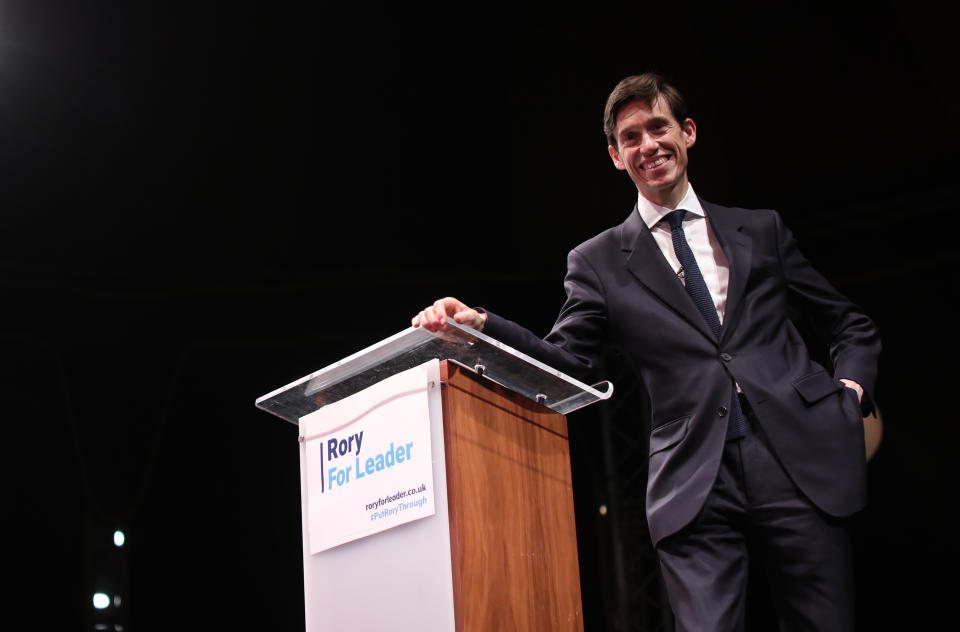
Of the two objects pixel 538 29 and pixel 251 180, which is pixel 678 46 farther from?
pixel 251 180

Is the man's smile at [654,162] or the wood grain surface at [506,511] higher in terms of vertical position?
the man's smile at [654,162]

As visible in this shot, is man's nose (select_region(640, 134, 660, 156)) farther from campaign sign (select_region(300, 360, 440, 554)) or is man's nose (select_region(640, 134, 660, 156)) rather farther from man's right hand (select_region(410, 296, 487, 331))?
campaign sign (select_region(300, 360, 440, 554))

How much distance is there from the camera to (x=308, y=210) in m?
5.41

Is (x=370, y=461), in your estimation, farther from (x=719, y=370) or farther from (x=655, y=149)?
(x=655, y=149)

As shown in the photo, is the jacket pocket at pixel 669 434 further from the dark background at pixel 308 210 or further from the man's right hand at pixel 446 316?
the dark background at pixel 308 210

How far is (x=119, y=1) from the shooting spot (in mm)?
4320

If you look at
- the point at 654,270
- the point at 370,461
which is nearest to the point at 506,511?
the point at 370,461

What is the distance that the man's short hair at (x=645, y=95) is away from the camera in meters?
1.86

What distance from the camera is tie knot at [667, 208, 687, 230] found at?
71.7 inches

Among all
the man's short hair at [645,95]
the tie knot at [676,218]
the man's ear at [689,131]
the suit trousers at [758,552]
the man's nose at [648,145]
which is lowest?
the suit trousers at [758,552]

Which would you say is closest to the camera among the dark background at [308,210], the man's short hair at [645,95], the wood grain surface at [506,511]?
the wood grain surface at [506,511]

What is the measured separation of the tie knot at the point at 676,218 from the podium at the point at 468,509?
0.35m

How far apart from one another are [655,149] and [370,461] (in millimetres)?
762

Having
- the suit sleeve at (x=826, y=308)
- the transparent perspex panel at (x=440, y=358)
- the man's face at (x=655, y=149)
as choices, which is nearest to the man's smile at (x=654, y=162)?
the man's face at (x=655, y=149)
